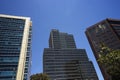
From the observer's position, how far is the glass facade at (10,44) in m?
76.1

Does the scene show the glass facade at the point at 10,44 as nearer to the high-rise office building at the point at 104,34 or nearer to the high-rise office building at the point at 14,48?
the high-rise office building at the point at 14,48

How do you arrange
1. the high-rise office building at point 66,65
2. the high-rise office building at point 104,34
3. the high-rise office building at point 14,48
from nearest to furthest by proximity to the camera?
the high-rise office building at point 14,48, the high-rise office building at point 104,34, the high-rise office building at point 66,65

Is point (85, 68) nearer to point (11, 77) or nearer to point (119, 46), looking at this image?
point (119, 46)

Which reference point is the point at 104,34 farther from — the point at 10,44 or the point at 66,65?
the point at 10,44

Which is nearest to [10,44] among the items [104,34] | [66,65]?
[66,65]

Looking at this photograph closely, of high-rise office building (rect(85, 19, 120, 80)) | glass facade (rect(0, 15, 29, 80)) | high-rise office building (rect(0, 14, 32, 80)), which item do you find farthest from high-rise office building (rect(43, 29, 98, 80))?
glass facade (rect(0, 15, 29, 80))

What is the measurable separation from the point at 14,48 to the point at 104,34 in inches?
2963

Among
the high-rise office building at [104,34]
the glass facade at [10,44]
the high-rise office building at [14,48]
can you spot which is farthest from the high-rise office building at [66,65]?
the glass facade at [10,44]

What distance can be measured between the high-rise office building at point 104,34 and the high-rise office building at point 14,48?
53.7 metres

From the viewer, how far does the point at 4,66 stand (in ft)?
256

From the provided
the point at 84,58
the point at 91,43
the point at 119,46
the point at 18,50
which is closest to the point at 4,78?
the point at 18,50

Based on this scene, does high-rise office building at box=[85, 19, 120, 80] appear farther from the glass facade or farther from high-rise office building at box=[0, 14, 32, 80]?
the glass facade

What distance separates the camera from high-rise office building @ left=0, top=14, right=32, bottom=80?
75625mm

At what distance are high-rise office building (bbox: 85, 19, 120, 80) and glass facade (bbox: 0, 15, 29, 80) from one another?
5853cm
